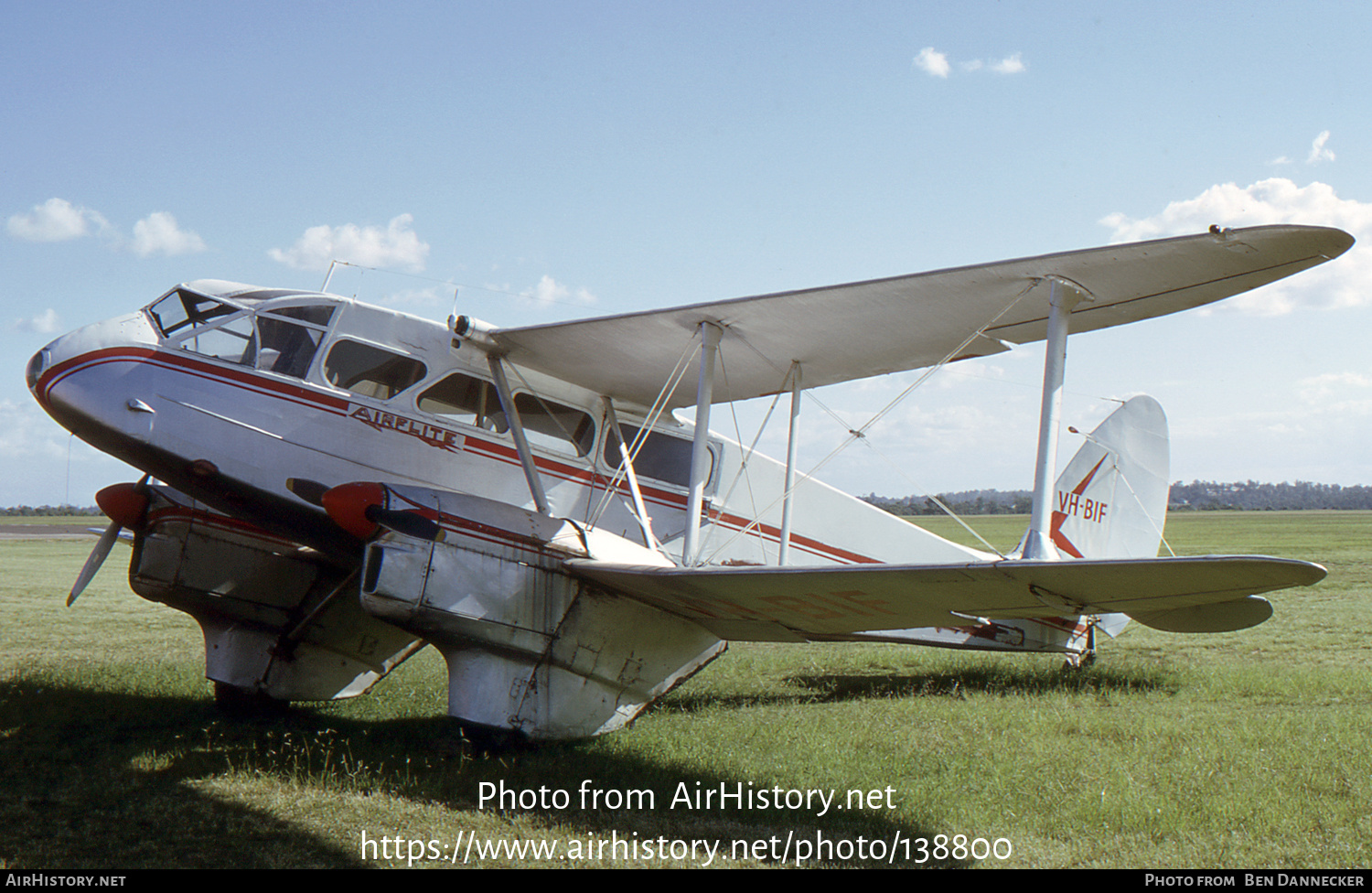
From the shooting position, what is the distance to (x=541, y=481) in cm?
809

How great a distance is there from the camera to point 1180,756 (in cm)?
694

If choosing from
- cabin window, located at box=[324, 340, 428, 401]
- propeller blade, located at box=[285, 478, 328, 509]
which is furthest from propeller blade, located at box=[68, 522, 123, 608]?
cabin window, located at box=[324, 340, 428, 401]

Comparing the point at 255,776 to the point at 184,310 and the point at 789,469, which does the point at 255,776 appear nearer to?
the point at 184,310

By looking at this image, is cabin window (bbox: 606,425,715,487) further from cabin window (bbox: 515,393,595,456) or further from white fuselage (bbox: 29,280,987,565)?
cabin window (bbox: 515,393,595,456)

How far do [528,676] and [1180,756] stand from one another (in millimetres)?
5102

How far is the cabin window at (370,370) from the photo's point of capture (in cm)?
735

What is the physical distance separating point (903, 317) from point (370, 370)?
14.7ft

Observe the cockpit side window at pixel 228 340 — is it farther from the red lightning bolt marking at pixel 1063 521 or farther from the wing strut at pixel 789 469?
the red lightning bolt marking at pixel 1063 521

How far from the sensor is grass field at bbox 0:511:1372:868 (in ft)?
16.9

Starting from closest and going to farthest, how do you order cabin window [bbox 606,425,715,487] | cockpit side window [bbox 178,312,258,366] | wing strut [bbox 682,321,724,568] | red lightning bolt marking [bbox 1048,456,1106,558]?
cockpit side window [bbox 178,312,258,366] < wing strut [bbox 682,321,724,568] < cabin window [bbox 606,425,715,487] < red lightning bolt marking [bbox 1048,456,1106,558]

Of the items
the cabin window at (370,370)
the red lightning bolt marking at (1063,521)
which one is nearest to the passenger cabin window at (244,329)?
the cabin window at (370,370)

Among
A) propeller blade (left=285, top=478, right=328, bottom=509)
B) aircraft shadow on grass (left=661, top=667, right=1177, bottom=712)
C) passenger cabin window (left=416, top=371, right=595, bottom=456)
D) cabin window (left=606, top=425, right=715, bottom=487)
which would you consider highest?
passenger cabin window (left=416, top=371, right=595, bottom=456)

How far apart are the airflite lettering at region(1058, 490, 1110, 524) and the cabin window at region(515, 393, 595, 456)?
6024mm
